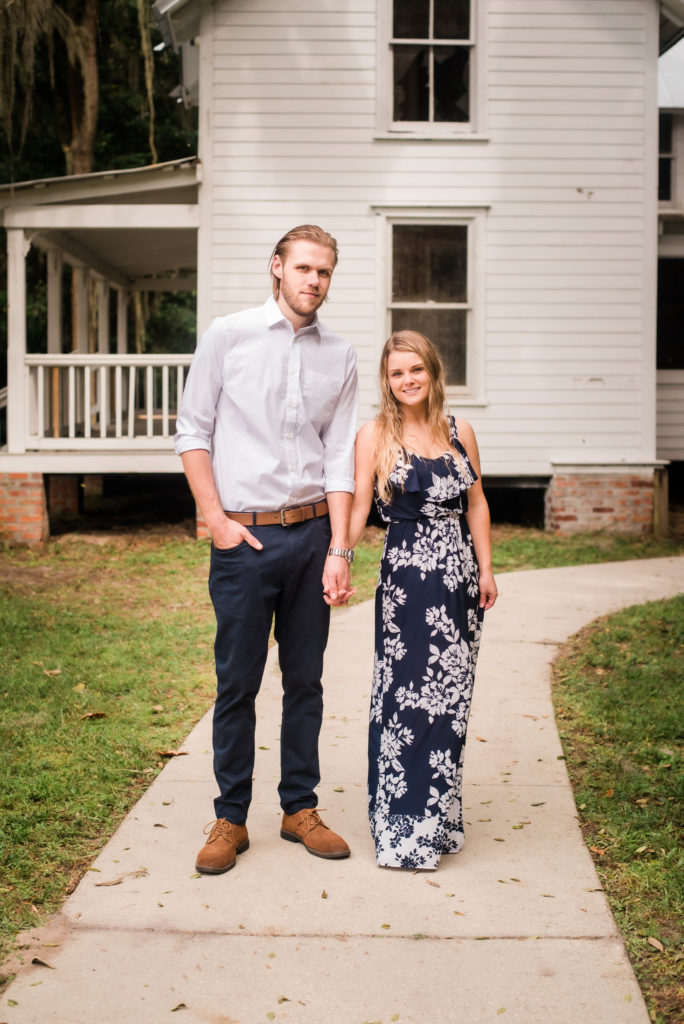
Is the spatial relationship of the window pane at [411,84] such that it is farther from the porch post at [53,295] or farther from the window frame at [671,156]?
the window frame at [671,156]

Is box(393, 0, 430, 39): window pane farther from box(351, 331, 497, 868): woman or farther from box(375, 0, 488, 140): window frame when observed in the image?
box(351, 331, 497, 868): woman

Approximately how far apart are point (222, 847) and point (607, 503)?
8.74 meters

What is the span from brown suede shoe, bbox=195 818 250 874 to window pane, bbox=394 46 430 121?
31.2 feet

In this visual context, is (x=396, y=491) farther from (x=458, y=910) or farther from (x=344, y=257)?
(x=344, y=257)

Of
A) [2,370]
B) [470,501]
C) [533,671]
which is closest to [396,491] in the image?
[470,501]

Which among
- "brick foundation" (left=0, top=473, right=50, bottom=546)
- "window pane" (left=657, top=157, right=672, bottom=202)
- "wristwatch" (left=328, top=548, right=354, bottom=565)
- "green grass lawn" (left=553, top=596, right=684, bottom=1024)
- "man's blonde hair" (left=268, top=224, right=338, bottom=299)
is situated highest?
"window pane" (left=657, top=157, right=672, bottom=202)

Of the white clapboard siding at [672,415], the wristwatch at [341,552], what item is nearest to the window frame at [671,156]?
the white clapboard siding at [672,415]

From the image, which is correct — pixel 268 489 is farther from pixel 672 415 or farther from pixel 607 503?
pixel 672 415

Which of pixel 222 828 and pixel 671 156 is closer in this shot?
pixel 222 828

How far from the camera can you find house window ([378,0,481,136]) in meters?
11.6

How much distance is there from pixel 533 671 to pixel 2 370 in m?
13.1

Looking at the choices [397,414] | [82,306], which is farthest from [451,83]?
[397,414]

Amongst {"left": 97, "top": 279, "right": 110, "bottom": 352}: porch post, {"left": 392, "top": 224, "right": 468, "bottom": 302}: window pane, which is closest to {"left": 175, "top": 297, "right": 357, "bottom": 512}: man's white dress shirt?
{"left": 392, "top": 224, "right": 468, "bottom": 302}: window pane

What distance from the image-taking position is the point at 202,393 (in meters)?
3.59
